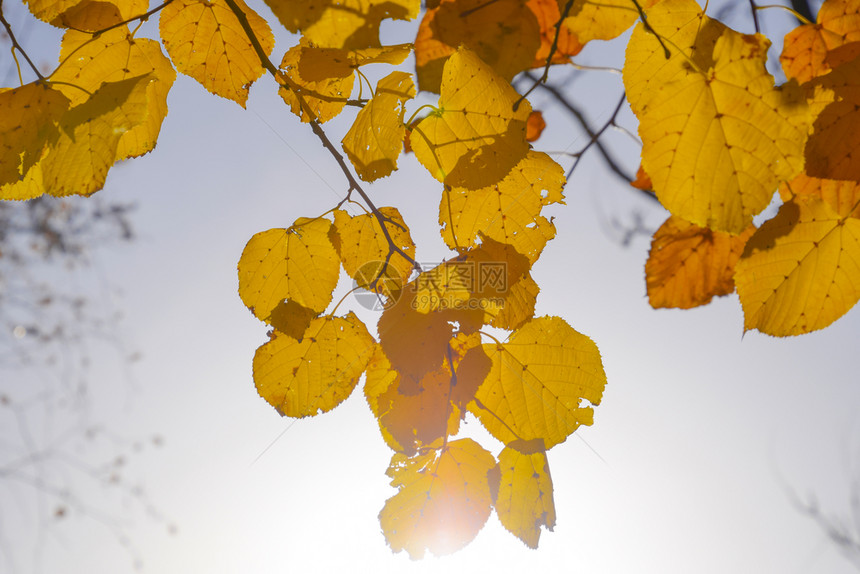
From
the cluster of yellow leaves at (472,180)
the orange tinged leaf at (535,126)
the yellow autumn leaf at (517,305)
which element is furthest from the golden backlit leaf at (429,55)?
the orange tinged leaf at (535,126)

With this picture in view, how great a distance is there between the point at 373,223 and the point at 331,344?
191 millimetres

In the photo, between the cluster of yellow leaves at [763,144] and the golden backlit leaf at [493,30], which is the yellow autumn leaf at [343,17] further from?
the cluster of yellow leaves at [763,144]

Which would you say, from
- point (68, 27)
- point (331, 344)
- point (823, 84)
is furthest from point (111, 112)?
point (823, 84)

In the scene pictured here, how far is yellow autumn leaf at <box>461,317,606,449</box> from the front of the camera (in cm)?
66

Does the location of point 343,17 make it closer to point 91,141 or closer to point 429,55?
point 429,55

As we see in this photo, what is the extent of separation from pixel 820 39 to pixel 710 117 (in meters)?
0.21

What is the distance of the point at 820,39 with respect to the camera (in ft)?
1.88

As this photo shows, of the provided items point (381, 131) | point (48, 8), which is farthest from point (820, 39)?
point (48, 8)

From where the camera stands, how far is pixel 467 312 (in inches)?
24.3

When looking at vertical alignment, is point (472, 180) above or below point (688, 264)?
above

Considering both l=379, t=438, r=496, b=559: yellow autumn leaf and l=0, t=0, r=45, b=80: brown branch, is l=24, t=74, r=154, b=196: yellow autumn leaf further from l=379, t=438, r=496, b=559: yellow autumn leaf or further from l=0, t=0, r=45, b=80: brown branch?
l=379, t=438, r=496, b=559: yellow autumn leaf

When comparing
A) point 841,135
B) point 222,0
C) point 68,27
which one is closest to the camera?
point 841,135

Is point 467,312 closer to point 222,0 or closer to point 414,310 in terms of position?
point 414,310

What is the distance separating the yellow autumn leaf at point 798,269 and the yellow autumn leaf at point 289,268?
0.51 metres
